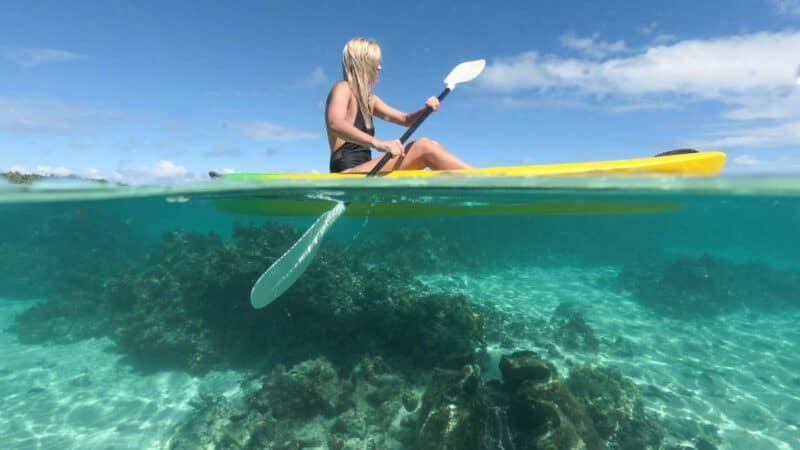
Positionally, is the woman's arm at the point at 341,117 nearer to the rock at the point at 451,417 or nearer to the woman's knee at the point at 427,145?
the woman's knee at the point at 427,145

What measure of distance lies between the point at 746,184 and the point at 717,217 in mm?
9787

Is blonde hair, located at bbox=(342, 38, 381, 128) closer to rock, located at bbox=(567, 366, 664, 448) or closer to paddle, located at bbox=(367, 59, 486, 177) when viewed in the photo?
paddle, located at bbox=(367, 59, 486, 177)

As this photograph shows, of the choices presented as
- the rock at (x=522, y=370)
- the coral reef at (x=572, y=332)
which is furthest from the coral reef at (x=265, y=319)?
the coral reef at (x=572, y=332)

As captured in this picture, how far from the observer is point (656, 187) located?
344 inches

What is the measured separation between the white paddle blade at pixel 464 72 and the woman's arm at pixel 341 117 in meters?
2.13

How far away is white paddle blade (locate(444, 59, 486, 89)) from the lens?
23.9 feet

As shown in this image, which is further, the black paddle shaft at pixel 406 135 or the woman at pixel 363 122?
the black paddle shaft at pixel 406 135

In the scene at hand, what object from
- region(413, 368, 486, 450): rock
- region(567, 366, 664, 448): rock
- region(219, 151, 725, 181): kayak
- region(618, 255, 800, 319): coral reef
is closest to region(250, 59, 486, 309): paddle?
region(219, 151, 725, 181): kayak

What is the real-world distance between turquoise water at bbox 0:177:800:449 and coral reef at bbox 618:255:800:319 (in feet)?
0.40

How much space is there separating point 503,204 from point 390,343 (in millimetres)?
6085

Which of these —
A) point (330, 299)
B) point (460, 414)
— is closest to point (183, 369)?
point (330, 299)

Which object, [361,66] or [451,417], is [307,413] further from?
[361,66]

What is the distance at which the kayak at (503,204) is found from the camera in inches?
272

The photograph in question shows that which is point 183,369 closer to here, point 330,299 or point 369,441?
point 330,299
